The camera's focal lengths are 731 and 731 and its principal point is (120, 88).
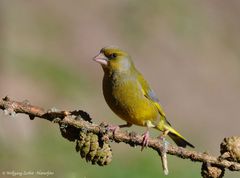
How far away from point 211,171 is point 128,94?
2434mm

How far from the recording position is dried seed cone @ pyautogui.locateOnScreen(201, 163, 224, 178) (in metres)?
3.27

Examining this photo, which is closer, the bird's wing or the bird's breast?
the bird's breast

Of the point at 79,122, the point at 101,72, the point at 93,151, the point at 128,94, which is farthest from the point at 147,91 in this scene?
the point at 101,72

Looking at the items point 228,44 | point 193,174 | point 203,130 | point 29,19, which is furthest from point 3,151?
point 228,44

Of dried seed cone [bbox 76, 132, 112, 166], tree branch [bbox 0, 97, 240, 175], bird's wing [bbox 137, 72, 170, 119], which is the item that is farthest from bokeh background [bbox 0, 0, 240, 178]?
dried seed cone [bbox 76, 132, 112, 166]

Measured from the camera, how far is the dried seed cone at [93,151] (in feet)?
10.8

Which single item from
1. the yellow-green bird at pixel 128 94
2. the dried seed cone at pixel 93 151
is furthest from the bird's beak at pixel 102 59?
the dried seed cone at pixel 93 151

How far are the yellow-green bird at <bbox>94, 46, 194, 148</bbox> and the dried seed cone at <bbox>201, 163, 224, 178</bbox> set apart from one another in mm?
2006

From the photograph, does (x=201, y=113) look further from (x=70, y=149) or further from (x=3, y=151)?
(x=3, y=151)

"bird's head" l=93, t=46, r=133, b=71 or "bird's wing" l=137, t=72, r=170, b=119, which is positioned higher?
"bird's head" l=93, t=46, r=133, b=71

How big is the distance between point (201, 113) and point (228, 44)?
604cm

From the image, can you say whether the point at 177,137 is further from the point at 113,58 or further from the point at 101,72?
the point at 101,72

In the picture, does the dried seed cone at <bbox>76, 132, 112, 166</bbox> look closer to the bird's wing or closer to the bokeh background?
the bird's wing

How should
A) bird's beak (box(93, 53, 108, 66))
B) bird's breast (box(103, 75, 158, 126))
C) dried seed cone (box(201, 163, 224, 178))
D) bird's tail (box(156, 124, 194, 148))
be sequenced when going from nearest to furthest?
dried seed cone (box(201, 163, 224, 178)) < bird's breast (box(103, 75, 158, 126)) < bird's beak (box(93, 53, 108, 66)) < bird's tail (box(156, 124, 194, 148))
